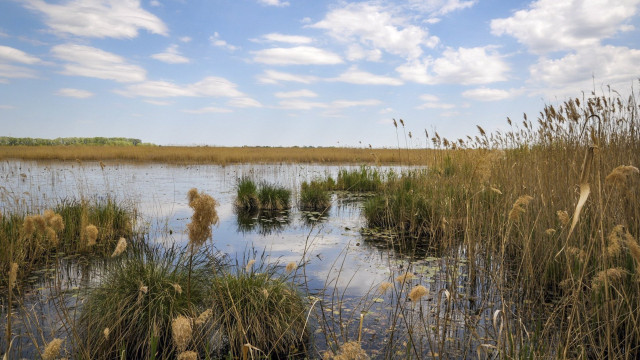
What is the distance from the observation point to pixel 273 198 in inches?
439

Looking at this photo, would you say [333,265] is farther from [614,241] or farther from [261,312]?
[614,241]

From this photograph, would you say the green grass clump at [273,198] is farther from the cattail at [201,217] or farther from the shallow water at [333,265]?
the cattail at [201,217]

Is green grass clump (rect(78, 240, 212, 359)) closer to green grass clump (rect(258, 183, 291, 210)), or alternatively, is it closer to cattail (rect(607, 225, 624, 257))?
cattail (rect(607, 225, 624, 257))

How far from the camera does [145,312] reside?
3.60m

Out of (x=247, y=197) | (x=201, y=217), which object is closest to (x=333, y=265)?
(x=201, y=217)

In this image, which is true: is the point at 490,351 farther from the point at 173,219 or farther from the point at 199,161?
the point at 199,161

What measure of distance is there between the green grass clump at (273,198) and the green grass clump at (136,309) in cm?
698

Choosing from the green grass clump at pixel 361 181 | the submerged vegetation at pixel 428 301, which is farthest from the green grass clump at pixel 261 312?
the green grass clump at pixel 361 181

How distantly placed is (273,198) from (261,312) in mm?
7497

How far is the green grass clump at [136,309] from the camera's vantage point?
345 centimetres

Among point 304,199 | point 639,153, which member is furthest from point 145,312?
point 304,199

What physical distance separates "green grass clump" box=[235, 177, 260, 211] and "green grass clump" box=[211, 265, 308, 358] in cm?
719

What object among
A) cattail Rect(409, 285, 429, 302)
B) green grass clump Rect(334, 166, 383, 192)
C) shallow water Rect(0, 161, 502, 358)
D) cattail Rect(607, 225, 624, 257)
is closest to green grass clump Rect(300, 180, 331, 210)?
shallow water Rect(0, 161, 502, 358)

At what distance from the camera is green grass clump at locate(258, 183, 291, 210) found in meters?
11.1
